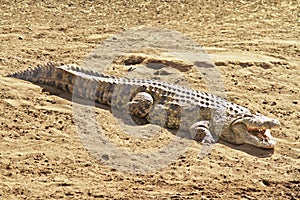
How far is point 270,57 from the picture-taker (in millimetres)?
9617

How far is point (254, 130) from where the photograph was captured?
23.2 ft

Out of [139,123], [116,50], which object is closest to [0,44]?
[116,50]

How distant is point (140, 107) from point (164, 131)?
556 mm

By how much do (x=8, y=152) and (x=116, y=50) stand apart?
4029 mm

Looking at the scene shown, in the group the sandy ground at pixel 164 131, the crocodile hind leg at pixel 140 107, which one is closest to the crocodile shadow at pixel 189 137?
the sandy ground at pixel 164 131

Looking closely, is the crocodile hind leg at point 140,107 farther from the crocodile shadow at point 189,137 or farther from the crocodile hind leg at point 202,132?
the crocodile hind leg at point 202,132

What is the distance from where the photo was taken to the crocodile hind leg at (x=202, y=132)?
6.92 m

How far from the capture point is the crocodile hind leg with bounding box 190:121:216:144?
692cm

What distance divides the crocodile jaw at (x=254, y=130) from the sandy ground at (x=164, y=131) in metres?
0.15

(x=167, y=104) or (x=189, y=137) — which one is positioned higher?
(x=167, y=104)

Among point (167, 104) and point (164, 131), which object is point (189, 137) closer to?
point (164, 131)

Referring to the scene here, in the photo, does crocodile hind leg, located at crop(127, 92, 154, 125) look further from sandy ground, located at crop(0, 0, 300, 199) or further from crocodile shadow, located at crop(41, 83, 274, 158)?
sandy ground, located at crop(0, 0, 300, 199)

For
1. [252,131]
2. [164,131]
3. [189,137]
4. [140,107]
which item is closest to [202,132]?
[189,137]

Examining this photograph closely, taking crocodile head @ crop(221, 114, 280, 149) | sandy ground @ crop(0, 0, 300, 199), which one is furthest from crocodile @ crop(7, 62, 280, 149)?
sandy ground @ crop(0, 0, 300, 199)
